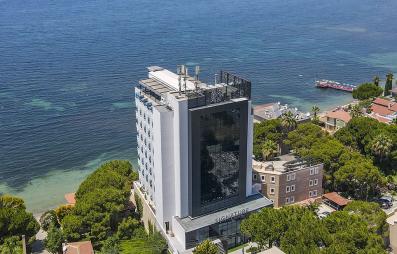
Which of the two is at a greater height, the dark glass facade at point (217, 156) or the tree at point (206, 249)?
the dark glass facade at point (217, 156)

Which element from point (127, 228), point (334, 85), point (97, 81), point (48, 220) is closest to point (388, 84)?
point (334, 85)

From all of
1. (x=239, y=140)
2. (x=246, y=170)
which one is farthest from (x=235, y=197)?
(x=239, y=140)

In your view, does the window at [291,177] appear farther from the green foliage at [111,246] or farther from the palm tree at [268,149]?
the green foliage at [111,246]

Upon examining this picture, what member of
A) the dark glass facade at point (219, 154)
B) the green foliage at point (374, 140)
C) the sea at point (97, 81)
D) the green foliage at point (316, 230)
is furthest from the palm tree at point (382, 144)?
the sea at point (97, 81)

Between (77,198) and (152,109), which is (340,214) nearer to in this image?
(152,109)

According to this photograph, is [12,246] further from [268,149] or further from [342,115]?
[342,115]
